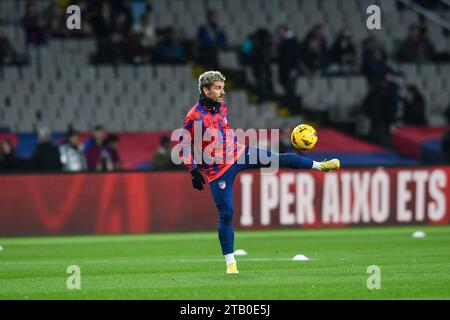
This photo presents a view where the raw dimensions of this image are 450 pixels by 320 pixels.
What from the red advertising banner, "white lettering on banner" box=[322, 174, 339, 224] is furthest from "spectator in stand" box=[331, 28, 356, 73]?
"white lettering on banner" box=[322, 174, 339, 224]

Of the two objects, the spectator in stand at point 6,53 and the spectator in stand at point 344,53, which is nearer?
the spectator in stand at point 6,53

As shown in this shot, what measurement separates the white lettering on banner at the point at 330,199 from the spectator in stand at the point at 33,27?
27.7ft

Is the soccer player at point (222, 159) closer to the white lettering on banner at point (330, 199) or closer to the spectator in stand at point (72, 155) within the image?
the white lettering on banner at point (330, 199)

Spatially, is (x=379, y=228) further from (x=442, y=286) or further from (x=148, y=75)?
(x=442, y=286)

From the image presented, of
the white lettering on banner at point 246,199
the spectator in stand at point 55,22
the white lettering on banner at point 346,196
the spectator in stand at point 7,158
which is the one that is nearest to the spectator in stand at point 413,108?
the white lettering on banner at point 346,196

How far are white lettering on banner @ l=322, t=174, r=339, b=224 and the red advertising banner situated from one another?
20 mm

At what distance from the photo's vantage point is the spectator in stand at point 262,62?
91.0ft

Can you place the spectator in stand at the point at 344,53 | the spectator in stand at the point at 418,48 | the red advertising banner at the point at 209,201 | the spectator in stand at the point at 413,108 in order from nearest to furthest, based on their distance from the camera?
the red advertising banner at the point at 209,201 < the spectator in stand at the point at 413,108 < the spectator in stand at the point at 344,53 < the spectator in stand at the point at 418,48

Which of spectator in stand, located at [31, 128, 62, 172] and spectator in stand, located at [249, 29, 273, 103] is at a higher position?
spectator in stand, located at [249, 29, 273, 103]

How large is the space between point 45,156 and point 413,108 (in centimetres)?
→ 983

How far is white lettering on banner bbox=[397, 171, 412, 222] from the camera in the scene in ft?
75.2

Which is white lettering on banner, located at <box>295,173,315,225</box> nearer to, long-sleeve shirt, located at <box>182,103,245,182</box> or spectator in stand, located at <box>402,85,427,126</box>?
spectator in stand, located at <box>402,85,427,126</box>
